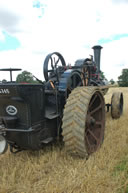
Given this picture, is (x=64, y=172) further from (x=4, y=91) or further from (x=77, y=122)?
(x=4, y=91)

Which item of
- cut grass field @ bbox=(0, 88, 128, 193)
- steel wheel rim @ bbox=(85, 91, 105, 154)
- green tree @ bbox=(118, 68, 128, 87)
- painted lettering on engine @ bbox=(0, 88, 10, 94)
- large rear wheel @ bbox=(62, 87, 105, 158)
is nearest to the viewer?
cut grass field @ bbox=(0, 88, 128, 193)

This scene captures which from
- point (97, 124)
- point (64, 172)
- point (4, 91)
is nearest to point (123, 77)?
point (97, 124)

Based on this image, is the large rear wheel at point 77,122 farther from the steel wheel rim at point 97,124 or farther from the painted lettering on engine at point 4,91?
the painted lettering on engine at point 4,91

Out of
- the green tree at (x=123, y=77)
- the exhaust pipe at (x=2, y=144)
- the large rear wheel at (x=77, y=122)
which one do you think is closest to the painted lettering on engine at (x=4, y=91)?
the exhaust pipe at (x=2, y=144)

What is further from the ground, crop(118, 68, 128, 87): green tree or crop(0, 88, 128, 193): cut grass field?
crop(118, 68, 128, 87): green tree

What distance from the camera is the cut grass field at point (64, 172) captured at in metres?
2.10

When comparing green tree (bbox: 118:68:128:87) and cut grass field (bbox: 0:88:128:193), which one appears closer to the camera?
cut grass field (bbox: 0:88:128:193)

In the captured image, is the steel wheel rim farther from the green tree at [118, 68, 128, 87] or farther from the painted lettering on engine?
the green tree at [118, 68, 128, 87]

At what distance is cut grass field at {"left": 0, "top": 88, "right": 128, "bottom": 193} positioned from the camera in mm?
2102

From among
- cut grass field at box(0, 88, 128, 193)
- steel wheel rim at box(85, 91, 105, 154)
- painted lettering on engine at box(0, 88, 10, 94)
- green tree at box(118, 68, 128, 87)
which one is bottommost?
cut grass field at box(0, 88, 128, 193)

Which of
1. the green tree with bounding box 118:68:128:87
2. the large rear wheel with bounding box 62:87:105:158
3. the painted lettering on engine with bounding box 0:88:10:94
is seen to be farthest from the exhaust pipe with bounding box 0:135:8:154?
the green tree with bounding box 118:68:128:87

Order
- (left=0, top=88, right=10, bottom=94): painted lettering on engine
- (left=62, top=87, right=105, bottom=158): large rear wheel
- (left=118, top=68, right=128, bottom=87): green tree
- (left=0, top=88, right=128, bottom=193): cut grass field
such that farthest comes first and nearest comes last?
(left=118, top=68, right=128, bottom=87): green tree < (left=62, top=87, right=105, bottom=158): large rear wheel < (left=0, top=88, right=10, bottom=94): painted lettering on engine < (left=0, top=88, right=128, bottom=193): cut grass field

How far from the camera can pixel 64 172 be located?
8.11 ft

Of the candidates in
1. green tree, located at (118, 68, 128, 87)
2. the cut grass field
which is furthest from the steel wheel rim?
green tree, located at (118, 68, 128, 87)
